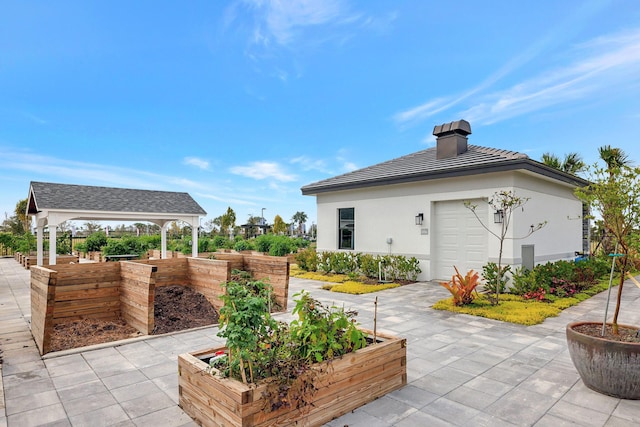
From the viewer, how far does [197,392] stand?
2568 mm

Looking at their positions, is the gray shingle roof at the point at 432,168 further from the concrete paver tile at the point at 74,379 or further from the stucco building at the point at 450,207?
the concrete paver tile at the point at 74,379

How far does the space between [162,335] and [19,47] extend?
9.09 meters

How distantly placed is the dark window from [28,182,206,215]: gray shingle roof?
555 centimetres

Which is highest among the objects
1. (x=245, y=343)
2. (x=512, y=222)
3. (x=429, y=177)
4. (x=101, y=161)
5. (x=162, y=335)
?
(x=101, y=161)

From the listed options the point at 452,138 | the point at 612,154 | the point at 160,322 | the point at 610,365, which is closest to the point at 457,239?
the point at 452,138

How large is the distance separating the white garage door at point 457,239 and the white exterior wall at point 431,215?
0.69 ft

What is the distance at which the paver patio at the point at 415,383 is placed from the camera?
2.60 m

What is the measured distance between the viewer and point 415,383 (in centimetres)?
324

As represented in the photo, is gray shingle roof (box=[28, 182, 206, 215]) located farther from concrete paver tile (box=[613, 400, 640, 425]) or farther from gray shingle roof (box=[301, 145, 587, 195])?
concrete paver tile (box=[613, 400, 640, 425])

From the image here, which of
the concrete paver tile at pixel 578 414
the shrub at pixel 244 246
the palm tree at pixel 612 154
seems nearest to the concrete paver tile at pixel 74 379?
the concrete paver tile at pixel 578 414

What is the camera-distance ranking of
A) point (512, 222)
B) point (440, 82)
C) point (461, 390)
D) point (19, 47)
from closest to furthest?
point (461, 390)
point (512, 222)
point (19, 47)
point (440, 82)

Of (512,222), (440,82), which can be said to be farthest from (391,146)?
(512,222)

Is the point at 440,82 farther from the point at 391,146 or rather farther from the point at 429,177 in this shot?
the point at 391,146

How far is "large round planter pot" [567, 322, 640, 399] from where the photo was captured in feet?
9.21
